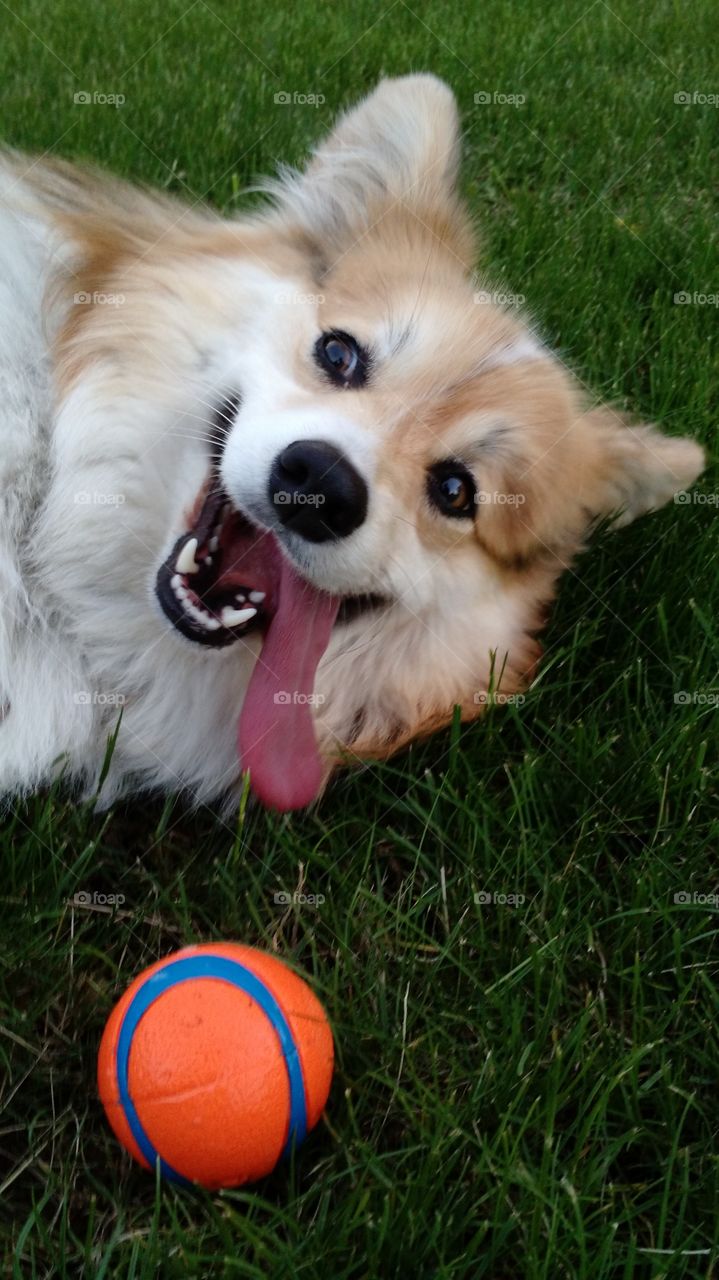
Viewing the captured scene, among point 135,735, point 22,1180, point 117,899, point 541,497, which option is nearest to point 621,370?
point 541,497

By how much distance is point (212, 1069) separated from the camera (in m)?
1.51

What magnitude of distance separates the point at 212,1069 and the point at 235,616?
97 cm

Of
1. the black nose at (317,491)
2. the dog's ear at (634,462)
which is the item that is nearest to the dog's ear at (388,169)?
the dog's ear at (634,462)

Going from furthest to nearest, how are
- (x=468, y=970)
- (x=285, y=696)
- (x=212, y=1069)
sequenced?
(x=285, y=696) < (x=468, y=970) < (x=212, y=1069)

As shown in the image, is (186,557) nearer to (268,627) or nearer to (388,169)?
(268,627)

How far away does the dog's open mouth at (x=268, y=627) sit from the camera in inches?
88.4

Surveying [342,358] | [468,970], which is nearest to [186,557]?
[342,358]

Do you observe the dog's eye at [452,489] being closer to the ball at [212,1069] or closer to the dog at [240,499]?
the dog at [240,499]

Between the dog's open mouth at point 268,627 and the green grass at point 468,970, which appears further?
the dog's open mouth at point 268,627

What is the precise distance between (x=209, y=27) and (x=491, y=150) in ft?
6.41

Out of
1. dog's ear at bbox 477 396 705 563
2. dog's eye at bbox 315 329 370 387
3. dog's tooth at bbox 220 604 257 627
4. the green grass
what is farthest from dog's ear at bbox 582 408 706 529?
dog's tooth at bbox 220 604 257 627

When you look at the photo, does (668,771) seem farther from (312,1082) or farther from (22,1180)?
(22,1180)

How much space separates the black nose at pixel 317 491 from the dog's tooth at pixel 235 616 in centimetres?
22

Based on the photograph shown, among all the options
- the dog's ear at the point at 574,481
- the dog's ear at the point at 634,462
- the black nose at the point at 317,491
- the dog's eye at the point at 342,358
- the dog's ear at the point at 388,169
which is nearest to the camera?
the black nose at the point at 317,491
